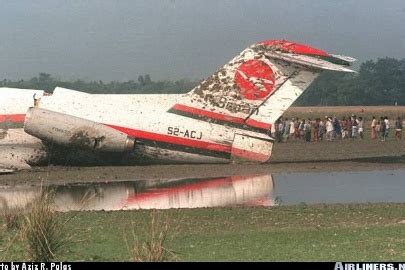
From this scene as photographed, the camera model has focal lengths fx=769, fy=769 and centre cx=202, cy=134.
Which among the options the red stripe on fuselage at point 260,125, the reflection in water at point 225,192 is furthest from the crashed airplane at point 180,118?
the reflection in water at point 225,192

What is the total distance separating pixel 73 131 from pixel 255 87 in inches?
215

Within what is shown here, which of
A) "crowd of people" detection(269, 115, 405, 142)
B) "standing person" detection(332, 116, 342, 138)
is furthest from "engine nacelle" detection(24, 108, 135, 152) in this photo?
"standing person" detection(332, 116, 342, 138)

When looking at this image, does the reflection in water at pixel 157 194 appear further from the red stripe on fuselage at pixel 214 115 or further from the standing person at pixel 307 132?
the standing person at pixel 307 132

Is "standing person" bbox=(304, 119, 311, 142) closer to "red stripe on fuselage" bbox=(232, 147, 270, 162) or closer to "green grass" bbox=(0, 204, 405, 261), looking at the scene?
"red stripe on fuselage" bbox=(232, 147, 270, 162)

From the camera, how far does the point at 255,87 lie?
22672 millimetres

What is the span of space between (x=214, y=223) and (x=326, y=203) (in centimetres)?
384

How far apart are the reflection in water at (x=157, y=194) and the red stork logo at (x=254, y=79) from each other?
2.83 meters

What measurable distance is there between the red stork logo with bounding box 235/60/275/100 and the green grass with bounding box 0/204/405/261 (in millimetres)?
7856

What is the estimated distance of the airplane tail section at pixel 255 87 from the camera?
22.5 meters

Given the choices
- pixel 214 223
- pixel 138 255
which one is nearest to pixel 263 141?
pixel 214 223

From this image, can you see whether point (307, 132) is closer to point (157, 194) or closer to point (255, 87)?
point (255, 87)

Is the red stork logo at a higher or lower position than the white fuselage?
higher

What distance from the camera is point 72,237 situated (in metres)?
10.2

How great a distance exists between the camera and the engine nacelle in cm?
2206
